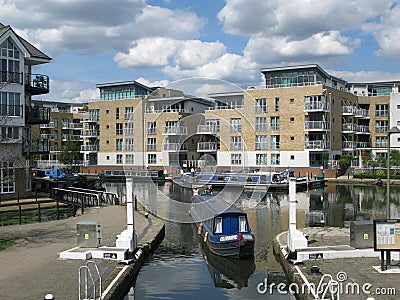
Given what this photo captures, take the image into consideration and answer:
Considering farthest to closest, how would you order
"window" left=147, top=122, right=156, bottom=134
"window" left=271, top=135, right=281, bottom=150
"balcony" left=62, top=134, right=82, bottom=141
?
"balcony" left=62, top=134, right=82, bottom=141 < "window" left=271, top=135, right=281, bottom=150 < "window" left=147, top=122, right=156, bottom=134

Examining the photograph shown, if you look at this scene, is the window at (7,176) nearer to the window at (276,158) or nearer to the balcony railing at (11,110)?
the balcony railing at (11,110)

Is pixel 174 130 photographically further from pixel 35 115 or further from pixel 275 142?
pixel 35 115

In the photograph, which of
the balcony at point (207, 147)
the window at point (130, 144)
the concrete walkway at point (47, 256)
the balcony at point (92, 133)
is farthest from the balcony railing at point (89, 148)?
the concrete walkway at point (47, 256)

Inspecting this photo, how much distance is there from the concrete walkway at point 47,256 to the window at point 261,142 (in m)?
24.1

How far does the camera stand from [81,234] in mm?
16953

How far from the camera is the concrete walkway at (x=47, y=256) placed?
12.6m

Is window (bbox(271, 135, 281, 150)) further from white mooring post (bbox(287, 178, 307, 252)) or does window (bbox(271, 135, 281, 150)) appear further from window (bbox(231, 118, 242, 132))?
white mooring post (bbox(287, 178, 307, 252))

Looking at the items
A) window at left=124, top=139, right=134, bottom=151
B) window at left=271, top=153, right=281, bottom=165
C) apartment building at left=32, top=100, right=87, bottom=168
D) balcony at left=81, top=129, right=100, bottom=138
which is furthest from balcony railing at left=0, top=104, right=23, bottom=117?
apartment building at left=32, top=100, right=87, bottom=168

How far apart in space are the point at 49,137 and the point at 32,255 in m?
65.9

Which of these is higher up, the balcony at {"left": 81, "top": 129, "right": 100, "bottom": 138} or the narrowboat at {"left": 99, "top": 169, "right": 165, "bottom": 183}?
the balcony at {"left": 81, "top": 129, "right": 100, "bottom": 138}

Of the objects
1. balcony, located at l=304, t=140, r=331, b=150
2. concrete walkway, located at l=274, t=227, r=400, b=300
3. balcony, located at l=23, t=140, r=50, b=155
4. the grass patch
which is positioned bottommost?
concrete walkway, located at l=274, t=227, r=400, b=300

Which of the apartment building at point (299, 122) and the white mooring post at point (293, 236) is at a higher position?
the apartment building at point (299, 122)

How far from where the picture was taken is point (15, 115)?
3222 cm

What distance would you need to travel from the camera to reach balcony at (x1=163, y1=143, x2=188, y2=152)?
6206 cm
